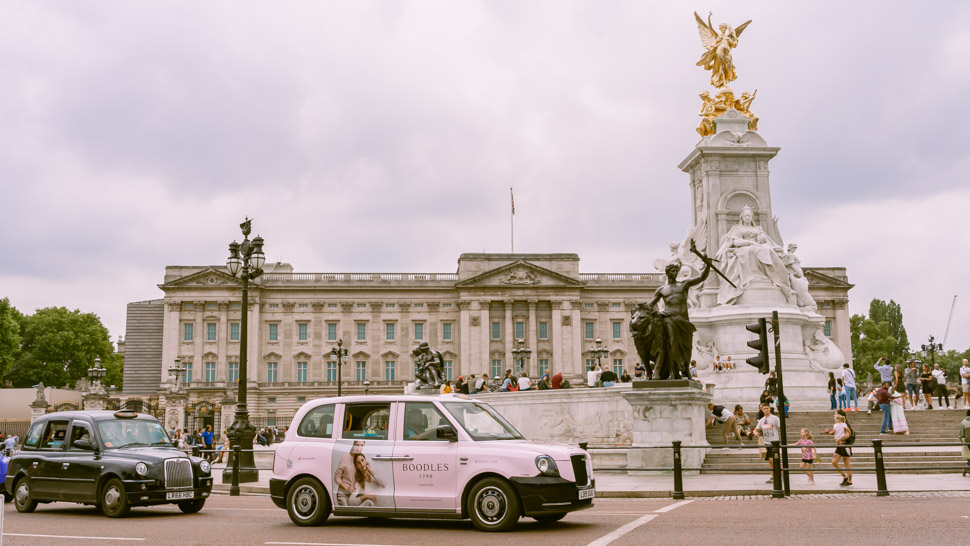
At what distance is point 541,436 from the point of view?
1022 inches

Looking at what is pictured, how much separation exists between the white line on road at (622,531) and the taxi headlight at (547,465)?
97 centimetres

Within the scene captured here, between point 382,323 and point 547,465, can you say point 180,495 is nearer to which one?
point 547,465

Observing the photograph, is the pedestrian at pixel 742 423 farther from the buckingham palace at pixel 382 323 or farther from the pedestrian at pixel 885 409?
the buckingham palace at pixel 382 323

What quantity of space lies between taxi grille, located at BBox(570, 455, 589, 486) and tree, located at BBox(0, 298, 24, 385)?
8276 centimetres

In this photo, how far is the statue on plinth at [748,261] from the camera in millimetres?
29188

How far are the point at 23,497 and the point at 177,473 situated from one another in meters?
3.11

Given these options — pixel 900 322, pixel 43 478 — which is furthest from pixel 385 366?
pixel 43 478

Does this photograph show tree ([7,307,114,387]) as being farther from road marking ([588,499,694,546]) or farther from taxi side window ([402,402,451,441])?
road marking ([588,499,694,546])

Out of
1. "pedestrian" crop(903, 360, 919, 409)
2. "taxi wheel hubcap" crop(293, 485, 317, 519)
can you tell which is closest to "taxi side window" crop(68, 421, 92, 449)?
"taxi wheel hubcap" crop(293, 485, 317, 519)

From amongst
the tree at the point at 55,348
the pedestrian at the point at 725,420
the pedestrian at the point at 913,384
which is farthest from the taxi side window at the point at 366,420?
the tree at the point at 55,348

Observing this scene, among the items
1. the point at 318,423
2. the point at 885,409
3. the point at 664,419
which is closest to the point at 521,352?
the point at 885,409

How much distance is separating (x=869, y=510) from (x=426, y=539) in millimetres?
6169

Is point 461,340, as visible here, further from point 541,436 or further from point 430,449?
point 430,449

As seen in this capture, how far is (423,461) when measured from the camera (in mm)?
11188
